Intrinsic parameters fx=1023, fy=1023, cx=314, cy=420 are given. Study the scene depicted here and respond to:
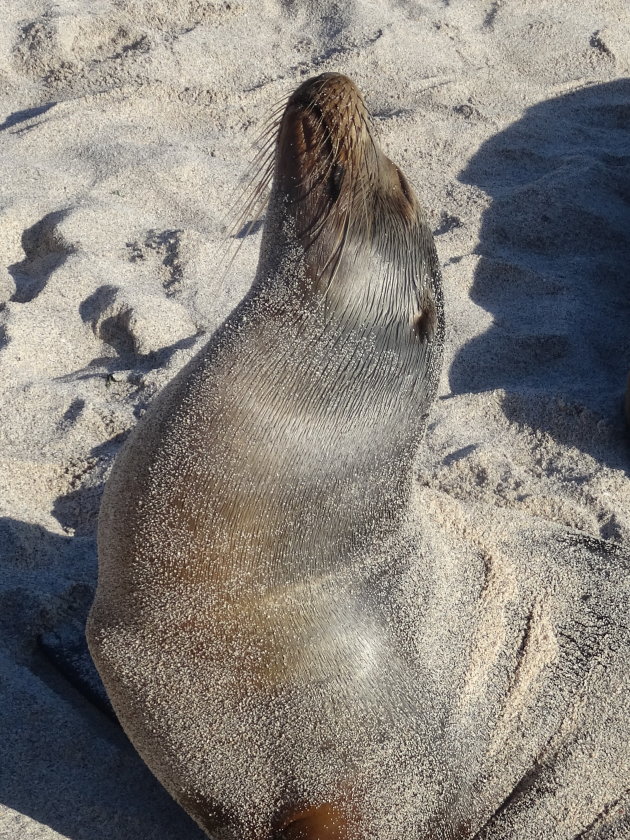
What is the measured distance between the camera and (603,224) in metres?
4.46

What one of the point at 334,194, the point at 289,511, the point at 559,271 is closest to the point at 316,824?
the point at 289,511

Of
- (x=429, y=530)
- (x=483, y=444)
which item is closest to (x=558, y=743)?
(x=429, y=530)

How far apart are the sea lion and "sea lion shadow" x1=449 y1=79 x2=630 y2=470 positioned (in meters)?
1.69

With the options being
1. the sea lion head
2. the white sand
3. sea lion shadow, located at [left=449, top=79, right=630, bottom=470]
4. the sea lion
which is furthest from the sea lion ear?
sea lion shadow, located at [left=449, top=79, right=630, bottom=470]

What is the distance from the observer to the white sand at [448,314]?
2184 mm

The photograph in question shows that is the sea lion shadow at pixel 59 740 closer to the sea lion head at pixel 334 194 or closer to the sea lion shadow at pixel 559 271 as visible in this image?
the sea lion head at pixel 334 194

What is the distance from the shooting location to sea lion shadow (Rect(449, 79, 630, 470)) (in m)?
3.53

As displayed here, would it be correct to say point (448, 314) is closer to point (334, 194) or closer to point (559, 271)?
point (559, 271)

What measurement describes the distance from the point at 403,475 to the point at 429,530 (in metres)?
0.29

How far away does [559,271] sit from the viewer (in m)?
4.23

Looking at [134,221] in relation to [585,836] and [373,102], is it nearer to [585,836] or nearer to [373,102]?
[373,102]

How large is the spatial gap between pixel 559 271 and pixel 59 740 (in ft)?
9.36

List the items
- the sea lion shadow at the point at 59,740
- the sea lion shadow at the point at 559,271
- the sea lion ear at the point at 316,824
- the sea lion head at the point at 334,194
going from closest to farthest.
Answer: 1. the sea lion head at the point at 334,194
2. the sea lion ear at the point at 316,824
3. the sea lion shadow at the point at 59,740
4. the sea lion shadow at the point at 559,271

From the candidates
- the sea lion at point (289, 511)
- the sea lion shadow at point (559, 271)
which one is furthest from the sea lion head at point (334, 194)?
the sea lion shadow at point (559, 271)
